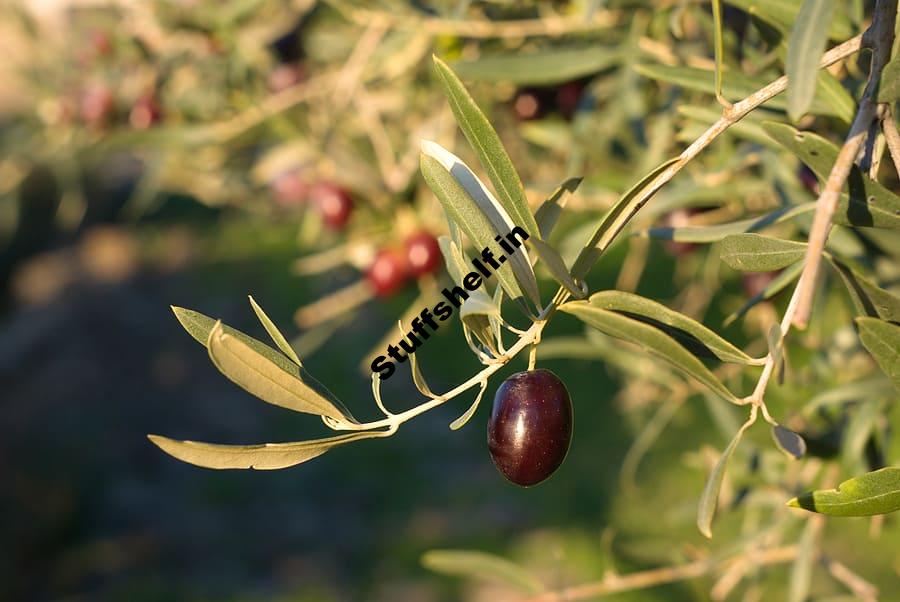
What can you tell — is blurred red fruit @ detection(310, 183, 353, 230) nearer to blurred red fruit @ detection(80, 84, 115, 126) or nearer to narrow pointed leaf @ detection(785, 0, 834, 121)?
blurred red fruit @ detection(80, 84, 115, 126)

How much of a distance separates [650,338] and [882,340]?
0.14 meters

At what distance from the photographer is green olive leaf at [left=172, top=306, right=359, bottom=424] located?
19.4 inches

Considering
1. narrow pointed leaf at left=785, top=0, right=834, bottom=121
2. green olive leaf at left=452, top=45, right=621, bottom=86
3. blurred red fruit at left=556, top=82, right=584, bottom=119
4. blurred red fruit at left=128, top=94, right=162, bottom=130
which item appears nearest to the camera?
narrow pointed leaf at left=785, top=0, right=834, bottom=121

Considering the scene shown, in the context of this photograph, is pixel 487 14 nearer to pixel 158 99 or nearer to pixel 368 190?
pixel 368 190

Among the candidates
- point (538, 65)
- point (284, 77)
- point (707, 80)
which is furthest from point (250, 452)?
point (284, 77)

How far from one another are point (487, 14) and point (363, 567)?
266 centimetres

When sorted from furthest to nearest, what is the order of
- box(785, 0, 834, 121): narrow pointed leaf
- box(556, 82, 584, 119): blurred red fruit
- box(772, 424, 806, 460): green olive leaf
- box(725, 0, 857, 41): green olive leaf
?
box(556, 82, 584, 119): blurred red fruit < box(725, 0, 857, 41): green olive leaf < box(772, 424, 806, 460): green olive leaf < box(785, 0, 834, 121): narrow pointed leaf

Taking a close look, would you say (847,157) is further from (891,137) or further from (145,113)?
(145,113)

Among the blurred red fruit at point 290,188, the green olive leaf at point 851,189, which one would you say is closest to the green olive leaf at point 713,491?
the green olive leaf at point 851,189

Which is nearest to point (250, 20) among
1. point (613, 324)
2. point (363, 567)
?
point (613, 324)

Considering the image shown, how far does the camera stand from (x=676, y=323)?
0.49 metres

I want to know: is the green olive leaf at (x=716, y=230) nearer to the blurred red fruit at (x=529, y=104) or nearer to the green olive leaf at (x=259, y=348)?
the green olive leaf at (x=259, y=348)

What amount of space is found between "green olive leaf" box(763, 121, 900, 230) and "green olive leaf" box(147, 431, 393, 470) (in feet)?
0.87

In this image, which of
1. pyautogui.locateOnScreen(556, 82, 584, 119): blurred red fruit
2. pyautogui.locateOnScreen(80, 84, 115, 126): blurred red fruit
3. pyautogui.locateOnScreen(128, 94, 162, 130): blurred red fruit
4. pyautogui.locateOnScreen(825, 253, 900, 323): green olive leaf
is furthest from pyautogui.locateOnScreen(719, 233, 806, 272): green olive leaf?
pyautogui.locateOnScreen(80, 84, 115, 126): blurred red fruit
